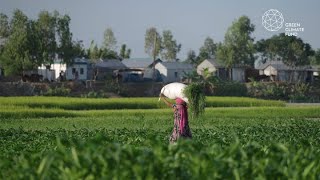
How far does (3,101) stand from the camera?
36062mm

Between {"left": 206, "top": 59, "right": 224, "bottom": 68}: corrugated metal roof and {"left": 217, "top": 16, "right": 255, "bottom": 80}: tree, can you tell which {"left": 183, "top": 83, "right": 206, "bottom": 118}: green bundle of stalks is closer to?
{"left": 217, "top": 16, "right": 255, "bottom": 80}: tree

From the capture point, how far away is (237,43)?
78562 mm

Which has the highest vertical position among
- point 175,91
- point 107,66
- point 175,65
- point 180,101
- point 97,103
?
point 175,65

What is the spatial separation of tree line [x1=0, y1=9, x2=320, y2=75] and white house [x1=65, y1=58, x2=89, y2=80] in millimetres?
1197

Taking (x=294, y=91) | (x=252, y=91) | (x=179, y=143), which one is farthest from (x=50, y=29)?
(x=179, y=143)

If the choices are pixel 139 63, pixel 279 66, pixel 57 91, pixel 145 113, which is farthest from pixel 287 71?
pixel 145 113

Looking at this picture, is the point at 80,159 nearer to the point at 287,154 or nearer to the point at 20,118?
the point at 287,154

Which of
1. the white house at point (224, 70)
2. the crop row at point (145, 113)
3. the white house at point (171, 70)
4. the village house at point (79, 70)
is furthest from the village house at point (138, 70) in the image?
the crop row at point (145, 113)

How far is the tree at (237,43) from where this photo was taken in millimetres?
78000

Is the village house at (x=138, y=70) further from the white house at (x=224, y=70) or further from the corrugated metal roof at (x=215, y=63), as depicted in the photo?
the corrugated metal roof at (x=215, y=63)

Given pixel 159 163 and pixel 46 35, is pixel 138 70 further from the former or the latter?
pixel 159 163

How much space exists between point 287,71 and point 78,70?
2934cm

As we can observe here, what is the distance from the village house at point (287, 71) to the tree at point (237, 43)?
25.7 feet

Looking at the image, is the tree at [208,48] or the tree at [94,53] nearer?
the tree at [94,53]
